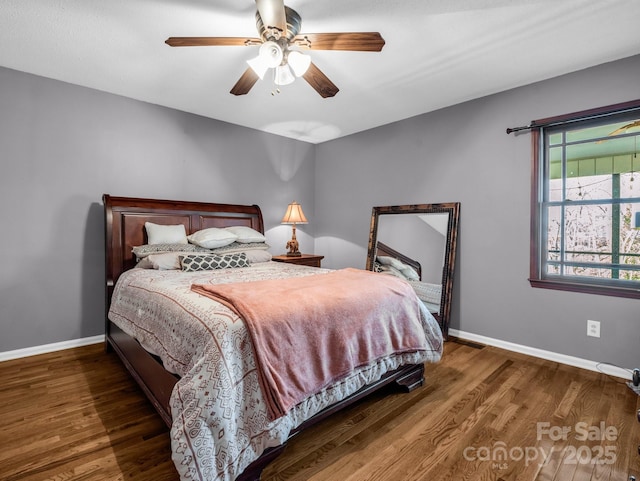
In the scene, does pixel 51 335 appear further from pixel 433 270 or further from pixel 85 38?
pixel 433 270

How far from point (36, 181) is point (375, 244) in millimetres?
3459

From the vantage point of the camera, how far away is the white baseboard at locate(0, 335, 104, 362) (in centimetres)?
278

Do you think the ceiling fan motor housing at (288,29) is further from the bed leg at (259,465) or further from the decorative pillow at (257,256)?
the bed leg at (259,465)

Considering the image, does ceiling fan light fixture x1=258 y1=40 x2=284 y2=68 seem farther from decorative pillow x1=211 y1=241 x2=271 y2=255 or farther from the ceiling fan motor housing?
decorative pillow x1=211 y1=241 x2=271 y2=255

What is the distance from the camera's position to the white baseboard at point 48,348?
2775 millimetres

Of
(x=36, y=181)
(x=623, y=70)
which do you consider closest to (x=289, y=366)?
(x=36, y=181)

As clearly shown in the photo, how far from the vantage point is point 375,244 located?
4121 millimetres

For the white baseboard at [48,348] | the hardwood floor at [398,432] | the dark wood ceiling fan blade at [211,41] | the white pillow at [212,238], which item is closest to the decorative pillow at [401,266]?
the hardwood floor at [398,432]

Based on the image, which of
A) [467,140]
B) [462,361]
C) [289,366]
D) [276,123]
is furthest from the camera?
[276,123]

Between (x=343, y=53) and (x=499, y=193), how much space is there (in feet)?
6.29

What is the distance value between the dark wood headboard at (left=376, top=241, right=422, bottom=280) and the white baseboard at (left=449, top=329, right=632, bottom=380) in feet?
2.40

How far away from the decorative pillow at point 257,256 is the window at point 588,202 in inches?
99.5

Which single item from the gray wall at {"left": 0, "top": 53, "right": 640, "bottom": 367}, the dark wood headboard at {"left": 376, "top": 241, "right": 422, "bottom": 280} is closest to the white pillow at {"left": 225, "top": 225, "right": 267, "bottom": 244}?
the gray wall at {"left": 0, "top": 53, "right": 640, "bottom": 367}

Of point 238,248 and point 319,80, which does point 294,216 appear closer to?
point 238,248
